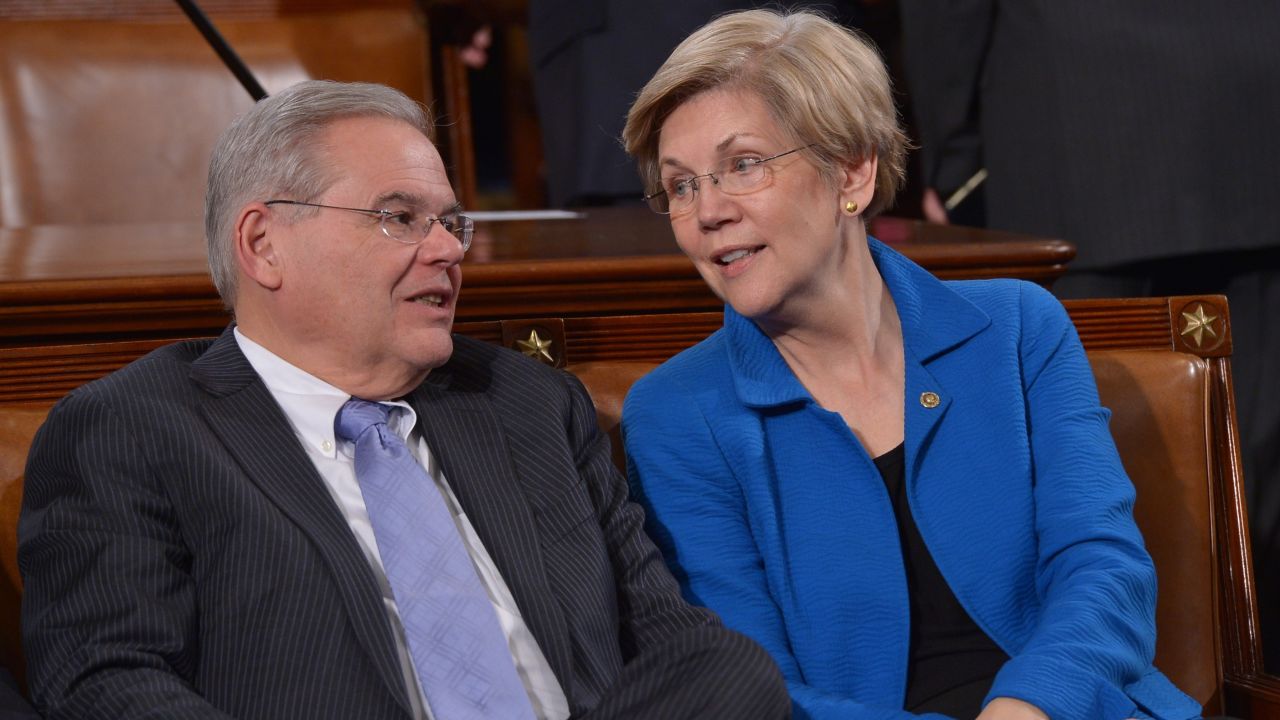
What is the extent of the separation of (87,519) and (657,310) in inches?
31.8

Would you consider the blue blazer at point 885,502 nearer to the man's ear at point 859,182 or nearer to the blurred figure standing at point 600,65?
the man's ear at point 859,182

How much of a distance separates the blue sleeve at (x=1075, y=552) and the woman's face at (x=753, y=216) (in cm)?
28

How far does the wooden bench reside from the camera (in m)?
1.82

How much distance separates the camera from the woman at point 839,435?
159cm

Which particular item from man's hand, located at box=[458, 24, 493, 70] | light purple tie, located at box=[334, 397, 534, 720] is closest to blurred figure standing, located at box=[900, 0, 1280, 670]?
light purple tie, located at box=[334, 397, 534, 720]

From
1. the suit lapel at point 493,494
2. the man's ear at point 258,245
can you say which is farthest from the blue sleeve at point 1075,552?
the man's ear at point 258,245

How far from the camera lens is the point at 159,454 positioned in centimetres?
139

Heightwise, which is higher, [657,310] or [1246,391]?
[657,310]

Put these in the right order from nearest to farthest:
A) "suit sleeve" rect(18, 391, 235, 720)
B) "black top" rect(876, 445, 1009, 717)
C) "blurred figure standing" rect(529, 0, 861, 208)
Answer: "suit sleeve" rect(18, 391, 235, 720)
"black top" rect(876, 445, 1009, 717)
"blurred figure standing" rect(529, 0, 861, 208)

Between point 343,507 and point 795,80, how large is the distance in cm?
69

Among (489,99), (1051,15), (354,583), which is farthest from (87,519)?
(489,99)

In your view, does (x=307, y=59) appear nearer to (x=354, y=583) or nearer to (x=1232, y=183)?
(x=1232, y=183)

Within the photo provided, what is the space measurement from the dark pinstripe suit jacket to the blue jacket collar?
8.7 inches

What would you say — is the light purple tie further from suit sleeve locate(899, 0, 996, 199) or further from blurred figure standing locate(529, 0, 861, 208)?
suit sleeve locate(899, 0, 996, 199)
